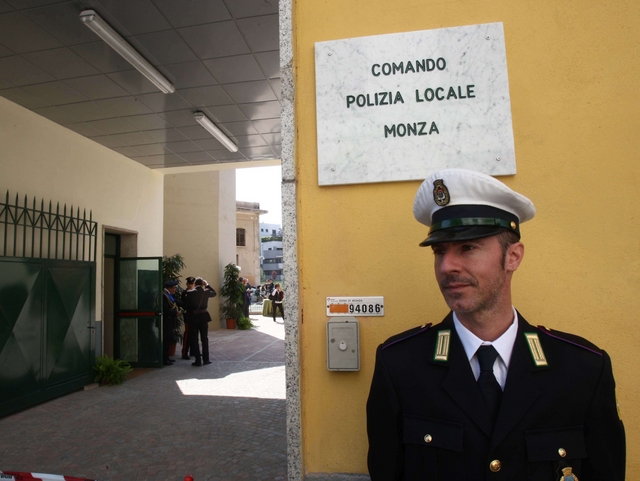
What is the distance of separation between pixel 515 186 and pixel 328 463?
5.31ft

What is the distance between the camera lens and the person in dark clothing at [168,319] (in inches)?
363

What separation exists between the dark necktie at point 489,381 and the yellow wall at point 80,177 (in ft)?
21.9

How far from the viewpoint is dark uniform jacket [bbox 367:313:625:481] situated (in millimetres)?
1420

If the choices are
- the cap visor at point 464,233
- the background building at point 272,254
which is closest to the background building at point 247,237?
the cap visor at point 464,233

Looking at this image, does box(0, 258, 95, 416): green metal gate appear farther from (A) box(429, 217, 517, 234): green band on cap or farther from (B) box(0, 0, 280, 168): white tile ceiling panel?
(A) box(429, 217, 517, 234): green band on cap

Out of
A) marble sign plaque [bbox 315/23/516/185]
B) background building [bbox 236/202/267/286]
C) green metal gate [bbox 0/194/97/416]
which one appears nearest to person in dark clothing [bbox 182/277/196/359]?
green metal gate [bbox 0/194/97/416]

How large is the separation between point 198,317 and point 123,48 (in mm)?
5651

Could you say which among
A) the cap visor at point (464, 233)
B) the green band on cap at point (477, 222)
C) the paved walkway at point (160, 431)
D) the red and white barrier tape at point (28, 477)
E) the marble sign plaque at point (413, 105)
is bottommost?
the paved walkway at point (160, 431)

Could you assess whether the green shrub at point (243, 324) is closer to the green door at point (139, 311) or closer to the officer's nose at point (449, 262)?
the green door at point (139, 311)

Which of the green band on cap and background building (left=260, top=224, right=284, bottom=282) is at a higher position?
background building (left=260, top=224, right=284, bottom=282)

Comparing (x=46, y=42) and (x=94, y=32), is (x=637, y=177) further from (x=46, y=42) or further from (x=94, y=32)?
(x=46, y=42)

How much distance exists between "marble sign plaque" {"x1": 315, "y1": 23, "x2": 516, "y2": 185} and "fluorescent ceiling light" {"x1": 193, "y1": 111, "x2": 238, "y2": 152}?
17.0ft

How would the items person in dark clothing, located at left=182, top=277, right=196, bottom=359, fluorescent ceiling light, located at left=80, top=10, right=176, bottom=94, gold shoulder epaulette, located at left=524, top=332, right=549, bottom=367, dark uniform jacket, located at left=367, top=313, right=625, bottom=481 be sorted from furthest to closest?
person in dark clothing, located at left=182, top=277, right=196, bottom=359, fluorescent ceiling light, located at left=80, top=10, right=176, bottom=94, gold shoulder epaulette, located at left=524, top=332, right=549, bottom=367, dark uniform jacket, located at left=367, top=313, right=625, bottom=481

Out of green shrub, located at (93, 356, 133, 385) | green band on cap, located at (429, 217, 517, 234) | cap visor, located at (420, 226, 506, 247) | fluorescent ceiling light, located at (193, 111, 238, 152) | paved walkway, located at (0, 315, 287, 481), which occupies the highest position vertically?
fluorescent ceiling light, located at (193, 111, 238, 152)
